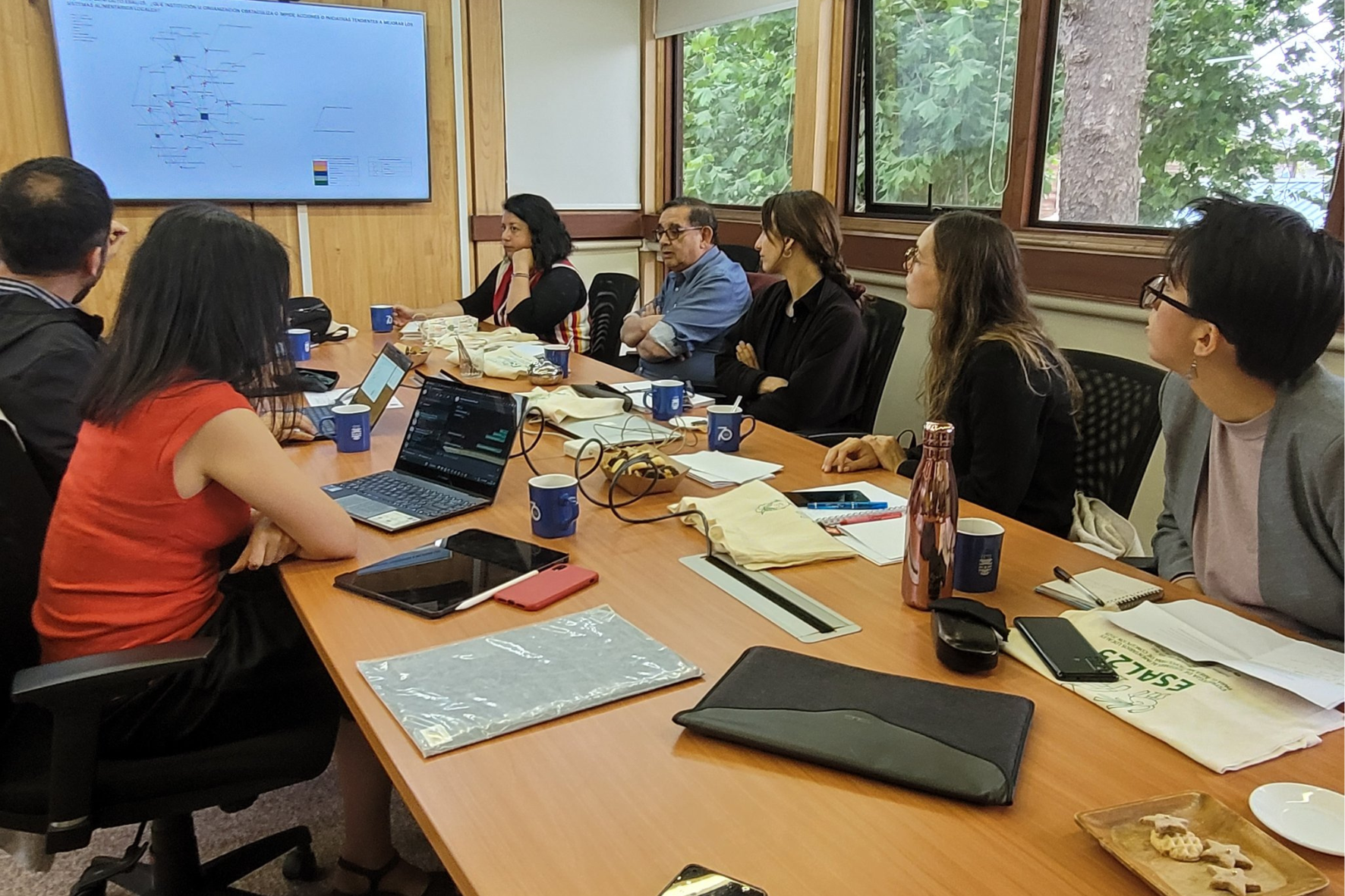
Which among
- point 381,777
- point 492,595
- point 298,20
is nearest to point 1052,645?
point 492,595

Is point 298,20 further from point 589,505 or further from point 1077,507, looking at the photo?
point 1077,507

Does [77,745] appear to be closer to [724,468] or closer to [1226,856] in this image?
[724,468]

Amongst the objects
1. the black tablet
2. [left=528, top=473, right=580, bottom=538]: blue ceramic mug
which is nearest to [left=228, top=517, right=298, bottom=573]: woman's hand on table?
the black tablet

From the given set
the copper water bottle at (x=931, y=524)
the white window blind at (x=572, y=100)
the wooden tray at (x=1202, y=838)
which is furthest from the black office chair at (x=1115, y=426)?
the white window blind at (x=572, y=100)

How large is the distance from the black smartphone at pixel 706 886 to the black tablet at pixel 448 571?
60cm

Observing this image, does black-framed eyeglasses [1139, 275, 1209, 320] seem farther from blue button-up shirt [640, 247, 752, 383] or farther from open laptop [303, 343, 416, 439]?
blue button-up shirt [640, 247, 752, 383]

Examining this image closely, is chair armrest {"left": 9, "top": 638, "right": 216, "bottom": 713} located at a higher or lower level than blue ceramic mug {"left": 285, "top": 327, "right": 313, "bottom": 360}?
lower

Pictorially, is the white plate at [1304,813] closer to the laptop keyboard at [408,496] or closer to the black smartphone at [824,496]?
the black smartphone at [824,496]

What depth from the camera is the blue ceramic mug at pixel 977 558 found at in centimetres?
135

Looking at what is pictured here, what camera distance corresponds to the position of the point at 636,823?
0.86 meters

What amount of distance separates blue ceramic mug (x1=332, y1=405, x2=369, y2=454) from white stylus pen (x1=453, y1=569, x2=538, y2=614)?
844 millimetres

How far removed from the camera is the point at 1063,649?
1.17m

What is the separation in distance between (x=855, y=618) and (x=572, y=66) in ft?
14.4

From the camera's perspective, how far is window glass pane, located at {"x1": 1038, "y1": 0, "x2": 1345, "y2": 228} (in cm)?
250
